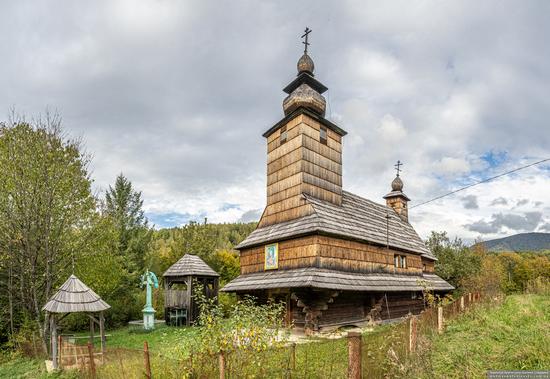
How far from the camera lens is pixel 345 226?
16609 millimetres

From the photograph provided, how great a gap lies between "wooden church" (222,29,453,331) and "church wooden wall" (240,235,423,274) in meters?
0.04

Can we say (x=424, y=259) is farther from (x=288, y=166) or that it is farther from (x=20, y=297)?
(x=20, y=297)

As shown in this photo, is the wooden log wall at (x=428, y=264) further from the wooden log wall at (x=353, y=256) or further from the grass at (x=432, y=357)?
the grass at (x=432, y=357)

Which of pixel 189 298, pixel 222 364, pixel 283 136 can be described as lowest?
pixel 189 298

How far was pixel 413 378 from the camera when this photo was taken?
4699 millimetres

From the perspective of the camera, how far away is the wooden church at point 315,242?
48.3 ft

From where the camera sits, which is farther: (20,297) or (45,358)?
(20,297)

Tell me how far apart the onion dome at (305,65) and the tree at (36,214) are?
1138 centimetres

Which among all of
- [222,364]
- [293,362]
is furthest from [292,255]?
[222,364]

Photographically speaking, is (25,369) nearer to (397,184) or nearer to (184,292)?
(184,292)

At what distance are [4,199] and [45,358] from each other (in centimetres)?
550

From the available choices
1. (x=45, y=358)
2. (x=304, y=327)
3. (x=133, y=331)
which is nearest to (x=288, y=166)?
(x=304, y=327)

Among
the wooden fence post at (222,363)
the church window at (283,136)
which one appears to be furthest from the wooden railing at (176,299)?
the wooden fence post at (222,363)

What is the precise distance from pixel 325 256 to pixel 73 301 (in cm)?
891
